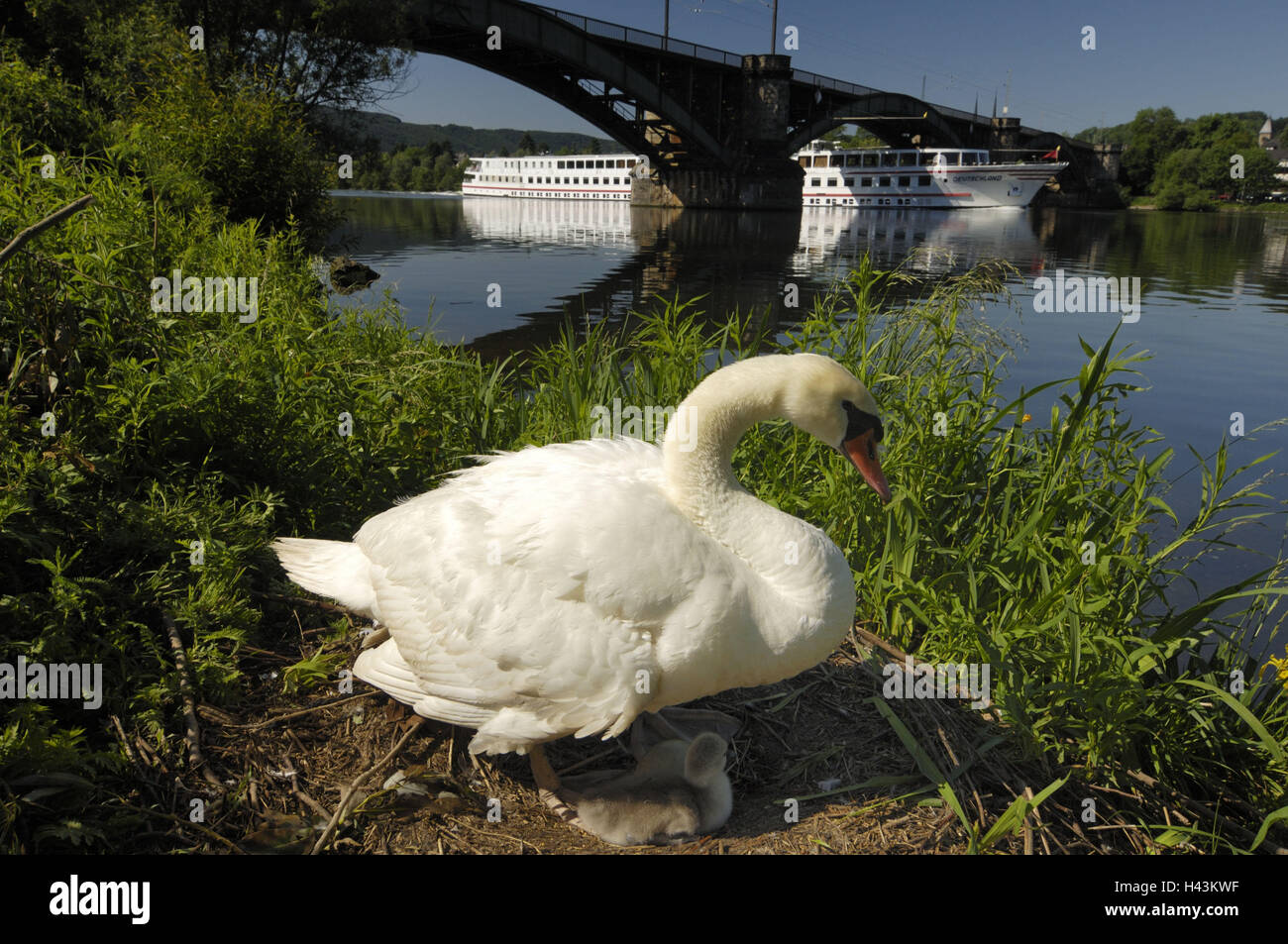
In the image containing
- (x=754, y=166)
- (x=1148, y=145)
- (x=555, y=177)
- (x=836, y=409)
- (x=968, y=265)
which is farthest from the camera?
(x=555, y=177)

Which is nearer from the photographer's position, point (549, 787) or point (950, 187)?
point (549, 787)

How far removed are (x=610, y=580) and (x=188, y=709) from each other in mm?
1890

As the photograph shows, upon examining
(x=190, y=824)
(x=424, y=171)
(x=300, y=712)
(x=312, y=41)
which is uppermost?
(x=424, y=171)

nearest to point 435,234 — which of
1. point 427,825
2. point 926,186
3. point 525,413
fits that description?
point 525,413

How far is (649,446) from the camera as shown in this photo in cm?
409

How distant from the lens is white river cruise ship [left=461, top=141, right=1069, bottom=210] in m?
76.2

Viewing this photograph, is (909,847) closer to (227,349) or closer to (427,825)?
(427,825)

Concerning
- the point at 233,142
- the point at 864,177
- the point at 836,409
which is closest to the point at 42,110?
the point at 233,142

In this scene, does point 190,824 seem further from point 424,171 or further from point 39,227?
point 424,171

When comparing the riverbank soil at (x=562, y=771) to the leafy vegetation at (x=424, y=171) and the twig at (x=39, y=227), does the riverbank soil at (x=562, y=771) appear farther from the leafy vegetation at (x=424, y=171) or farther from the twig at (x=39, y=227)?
the leafy vegetation at (x=424, y=171)

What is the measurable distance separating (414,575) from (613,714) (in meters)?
1.04

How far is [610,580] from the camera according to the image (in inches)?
119

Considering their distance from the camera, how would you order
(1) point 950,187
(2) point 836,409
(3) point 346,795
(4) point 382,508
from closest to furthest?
(3) point 346,795
(2) point 836,409
(4) point 382,508
(1) point 950,187

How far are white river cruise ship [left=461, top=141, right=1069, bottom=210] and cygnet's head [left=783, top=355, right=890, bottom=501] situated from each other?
7598 centimetres
